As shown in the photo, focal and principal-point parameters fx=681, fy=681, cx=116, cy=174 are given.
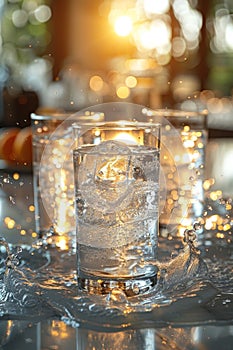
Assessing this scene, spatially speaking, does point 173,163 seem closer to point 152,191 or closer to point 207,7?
point 152,191

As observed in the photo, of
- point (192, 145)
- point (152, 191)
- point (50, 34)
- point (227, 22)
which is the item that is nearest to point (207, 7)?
point (227, 22)

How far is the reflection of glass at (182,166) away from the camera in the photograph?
3.00ft

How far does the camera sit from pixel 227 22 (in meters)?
5.01

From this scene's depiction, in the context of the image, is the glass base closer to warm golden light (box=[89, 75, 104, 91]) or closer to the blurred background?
the blurred background

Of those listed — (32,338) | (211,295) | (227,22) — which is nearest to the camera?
(32,338)

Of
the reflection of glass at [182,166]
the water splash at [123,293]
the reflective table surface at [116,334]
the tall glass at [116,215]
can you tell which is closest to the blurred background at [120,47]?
the reflection of glass at [182,166]

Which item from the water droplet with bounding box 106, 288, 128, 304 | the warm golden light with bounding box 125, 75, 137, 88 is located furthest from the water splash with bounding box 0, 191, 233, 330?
the warm golden light with bounding box 125, 75, 137, 88

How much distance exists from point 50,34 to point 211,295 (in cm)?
518

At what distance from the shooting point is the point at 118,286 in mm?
630

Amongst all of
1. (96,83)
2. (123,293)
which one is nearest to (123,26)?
(96,83)

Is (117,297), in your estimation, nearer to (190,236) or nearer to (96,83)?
(190,236)

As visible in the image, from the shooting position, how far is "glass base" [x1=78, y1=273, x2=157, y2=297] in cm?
63

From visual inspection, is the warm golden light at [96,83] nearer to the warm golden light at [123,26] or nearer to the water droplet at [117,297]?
the warm golden light at [123,26]

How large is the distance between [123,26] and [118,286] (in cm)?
528
